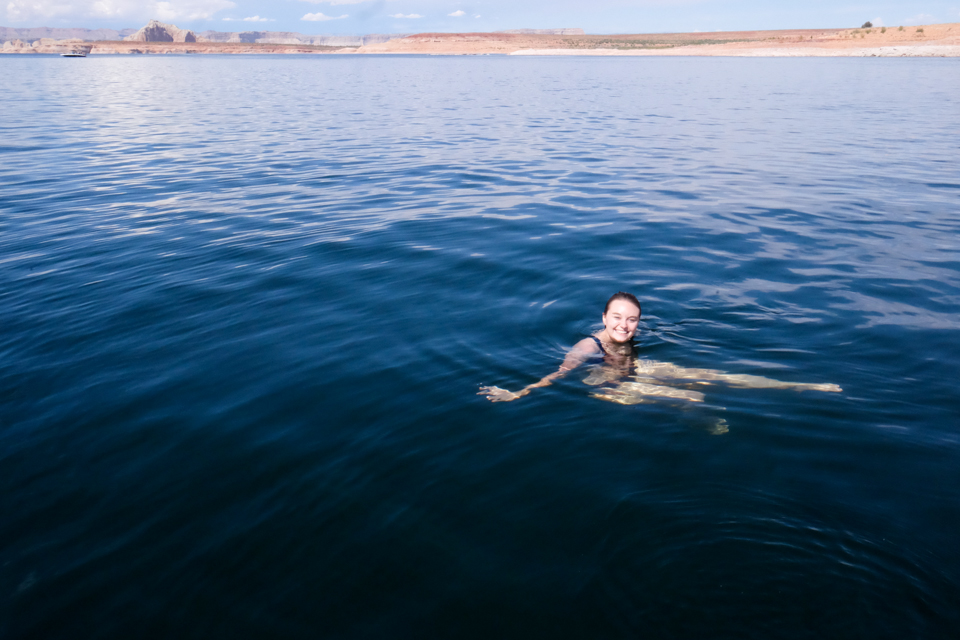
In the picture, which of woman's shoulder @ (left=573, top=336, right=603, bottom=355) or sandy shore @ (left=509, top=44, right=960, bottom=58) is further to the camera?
sandy shore @ (left=509, top=44, right=960, bottom=58)

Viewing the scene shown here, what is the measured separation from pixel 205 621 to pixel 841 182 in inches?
638

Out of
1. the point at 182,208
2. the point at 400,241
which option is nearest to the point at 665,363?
the point at 400,241

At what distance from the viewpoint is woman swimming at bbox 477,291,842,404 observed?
5.79 meters

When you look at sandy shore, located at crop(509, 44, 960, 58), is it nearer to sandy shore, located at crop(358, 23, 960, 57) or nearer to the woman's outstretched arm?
sandy shore, located at crop(358, 23, 960, 57)

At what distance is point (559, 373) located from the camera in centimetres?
619

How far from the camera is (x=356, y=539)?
4.04 m

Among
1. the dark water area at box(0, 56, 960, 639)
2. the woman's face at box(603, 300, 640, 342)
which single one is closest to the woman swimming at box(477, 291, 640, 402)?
the woman's face at box(603, 300, 640, 342)

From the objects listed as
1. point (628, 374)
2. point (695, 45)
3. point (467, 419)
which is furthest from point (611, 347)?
point (695, 45)

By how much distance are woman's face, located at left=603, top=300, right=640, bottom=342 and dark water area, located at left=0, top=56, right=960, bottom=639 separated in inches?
20.9

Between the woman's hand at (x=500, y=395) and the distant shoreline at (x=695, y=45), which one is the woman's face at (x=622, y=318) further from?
the distant shoreline at (x=695, y=45)

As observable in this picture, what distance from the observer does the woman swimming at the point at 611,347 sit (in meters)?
5.88

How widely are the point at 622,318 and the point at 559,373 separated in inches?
33.1

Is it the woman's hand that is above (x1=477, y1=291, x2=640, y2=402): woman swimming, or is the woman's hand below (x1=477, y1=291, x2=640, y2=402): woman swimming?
below

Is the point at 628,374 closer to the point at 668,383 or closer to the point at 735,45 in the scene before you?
the point at 668,383
